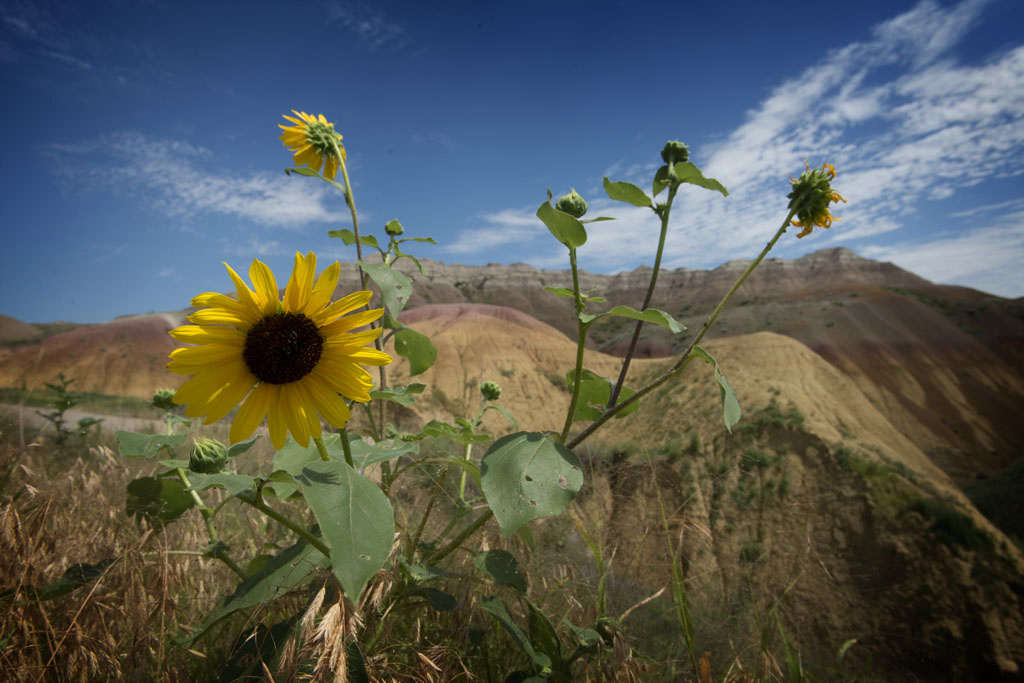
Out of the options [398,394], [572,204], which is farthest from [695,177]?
[398,394]


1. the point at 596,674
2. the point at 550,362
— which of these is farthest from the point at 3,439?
the point at 550,362

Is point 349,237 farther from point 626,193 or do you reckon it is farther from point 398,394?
point 626,193

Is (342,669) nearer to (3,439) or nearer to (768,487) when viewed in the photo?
(3,439)

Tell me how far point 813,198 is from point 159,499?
2.55m

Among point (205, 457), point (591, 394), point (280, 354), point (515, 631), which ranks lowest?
point (515, 631)

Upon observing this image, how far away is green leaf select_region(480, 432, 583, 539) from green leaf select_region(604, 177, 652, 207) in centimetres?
83

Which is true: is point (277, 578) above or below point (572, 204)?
below

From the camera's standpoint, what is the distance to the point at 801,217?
1603 millimetres

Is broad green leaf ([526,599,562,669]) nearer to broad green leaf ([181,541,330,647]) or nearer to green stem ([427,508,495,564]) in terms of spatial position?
green stem ([427,508,495,564])

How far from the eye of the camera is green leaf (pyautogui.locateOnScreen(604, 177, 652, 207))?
142 centimetres

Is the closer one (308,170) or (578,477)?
(578,477)

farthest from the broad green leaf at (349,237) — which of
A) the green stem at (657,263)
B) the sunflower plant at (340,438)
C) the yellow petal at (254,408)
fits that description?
the green stem at (657,263)

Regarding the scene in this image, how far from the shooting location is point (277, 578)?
1300 millimetres

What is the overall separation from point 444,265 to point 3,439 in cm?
7123
